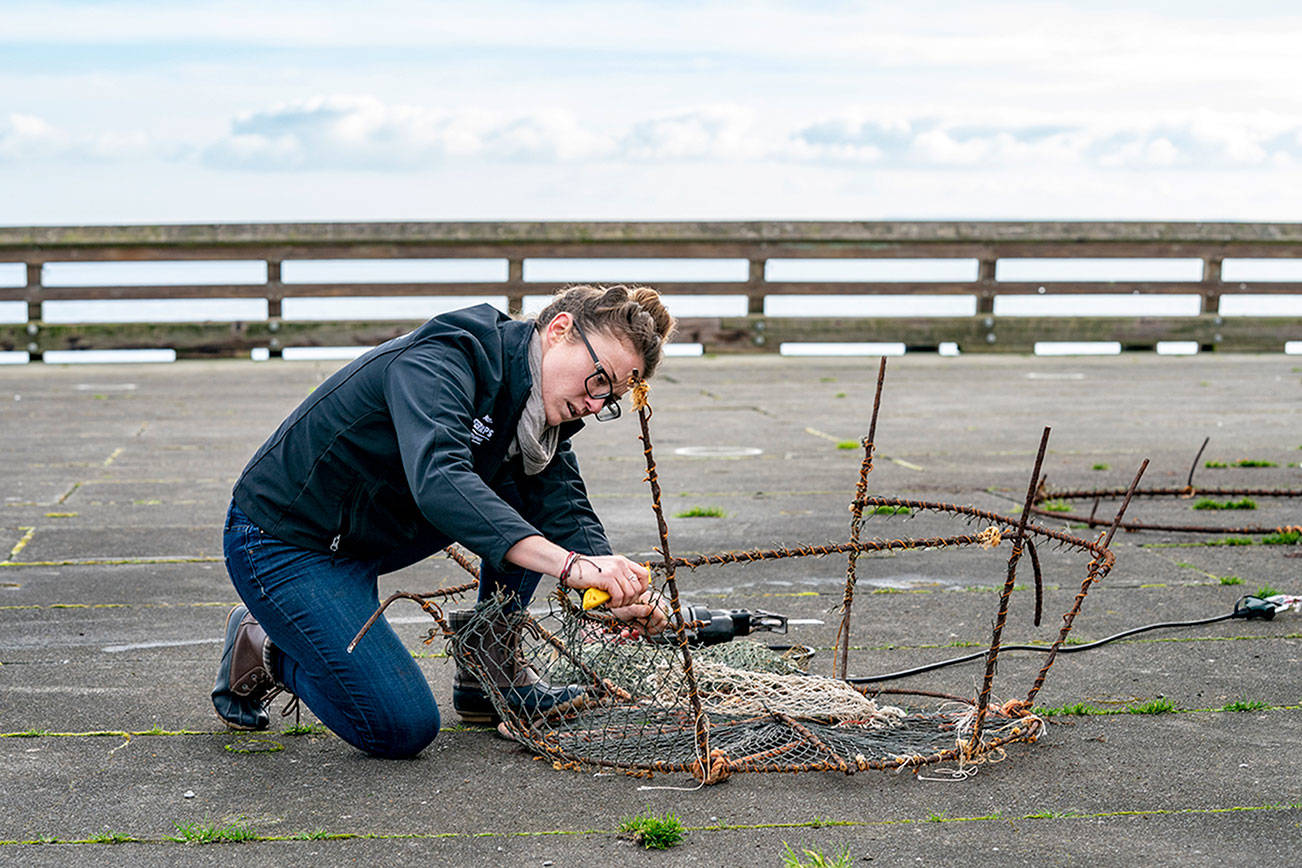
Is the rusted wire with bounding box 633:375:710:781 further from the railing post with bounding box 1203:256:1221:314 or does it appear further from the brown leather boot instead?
the railing post with bounding box 1203:256:1221:314

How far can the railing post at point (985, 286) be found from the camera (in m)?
17.6

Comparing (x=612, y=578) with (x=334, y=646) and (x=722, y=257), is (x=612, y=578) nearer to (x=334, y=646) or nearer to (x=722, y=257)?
(x=334, y=646)

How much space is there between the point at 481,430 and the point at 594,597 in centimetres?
64

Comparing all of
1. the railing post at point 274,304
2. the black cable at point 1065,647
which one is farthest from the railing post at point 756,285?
the black cable at point 1065,647

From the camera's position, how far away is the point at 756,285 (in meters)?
17.2

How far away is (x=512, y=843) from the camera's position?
3.25 meters

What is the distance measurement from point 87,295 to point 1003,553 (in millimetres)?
12732

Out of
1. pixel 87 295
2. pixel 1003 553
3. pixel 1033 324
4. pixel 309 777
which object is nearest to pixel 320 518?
pixel 309 777

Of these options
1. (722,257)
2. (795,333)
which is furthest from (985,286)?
(722,257)

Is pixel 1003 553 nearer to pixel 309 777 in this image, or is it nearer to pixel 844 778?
pixel 844 778

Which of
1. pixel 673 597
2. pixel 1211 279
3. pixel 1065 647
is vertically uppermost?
pixel 1211 279

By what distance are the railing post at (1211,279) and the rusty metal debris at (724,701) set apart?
15.2m

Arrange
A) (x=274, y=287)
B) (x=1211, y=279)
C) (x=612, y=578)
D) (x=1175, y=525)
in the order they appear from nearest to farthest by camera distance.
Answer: (x=612, y=578)
(x=1175, y=525)
(x=274, y=287)
(x=1211, y=279)

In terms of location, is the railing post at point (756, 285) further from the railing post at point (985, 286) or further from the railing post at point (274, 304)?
the railing post at point (274, 304)
